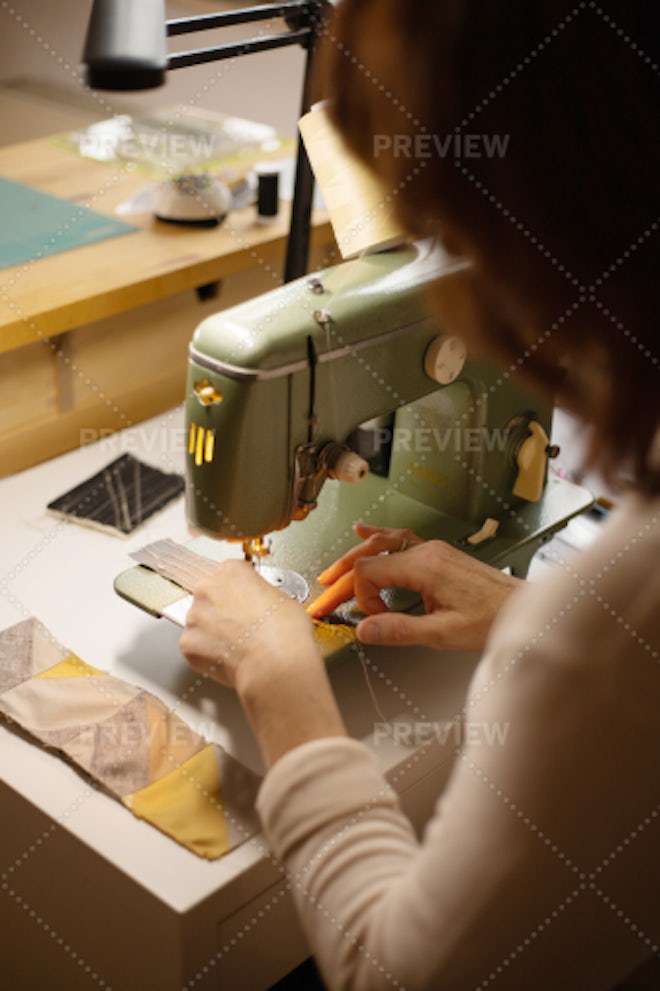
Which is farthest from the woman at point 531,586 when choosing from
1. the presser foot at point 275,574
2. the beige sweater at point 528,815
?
the presser foot at point 275,574

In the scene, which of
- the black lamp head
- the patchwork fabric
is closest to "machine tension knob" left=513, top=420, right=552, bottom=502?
the patchwork fabric

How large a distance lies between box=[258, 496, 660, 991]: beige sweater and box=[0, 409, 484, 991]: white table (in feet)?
0.67

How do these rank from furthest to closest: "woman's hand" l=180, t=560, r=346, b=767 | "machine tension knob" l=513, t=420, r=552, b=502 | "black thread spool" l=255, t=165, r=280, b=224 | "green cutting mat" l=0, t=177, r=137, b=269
Answer: "black thread spool" l=255, t=165, r=280, b=224, "green cutting mat" l=0, t=177, r=137, b=269, "machine tension knob" l=513, t=420, r=552, b=502, "woman's hand" l=180, t=560, r=346, b=767

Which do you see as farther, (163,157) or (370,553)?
(163,157)

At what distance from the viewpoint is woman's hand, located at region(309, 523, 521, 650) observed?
1.16 metres

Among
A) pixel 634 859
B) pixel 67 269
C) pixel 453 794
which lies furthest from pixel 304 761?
pixel 67 269

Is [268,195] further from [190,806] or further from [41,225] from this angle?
[190,806]

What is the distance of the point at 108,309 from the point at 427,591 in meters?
0.75

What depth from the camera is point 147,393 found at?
1.85 metres

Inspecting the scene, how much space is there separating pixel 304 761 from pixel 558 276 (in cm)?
→ 44

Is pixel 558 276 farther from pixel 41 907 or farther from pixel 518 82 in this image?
pixel 41 907

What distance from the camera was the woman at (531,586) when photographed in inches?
30.1

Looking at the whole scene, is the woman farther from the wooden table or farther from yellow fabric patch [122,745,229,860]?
the wooden table

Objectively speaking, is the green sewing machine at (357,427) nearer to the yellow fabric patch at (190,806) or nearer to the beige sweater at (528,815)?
the yellow fabric patch at (190,806)
